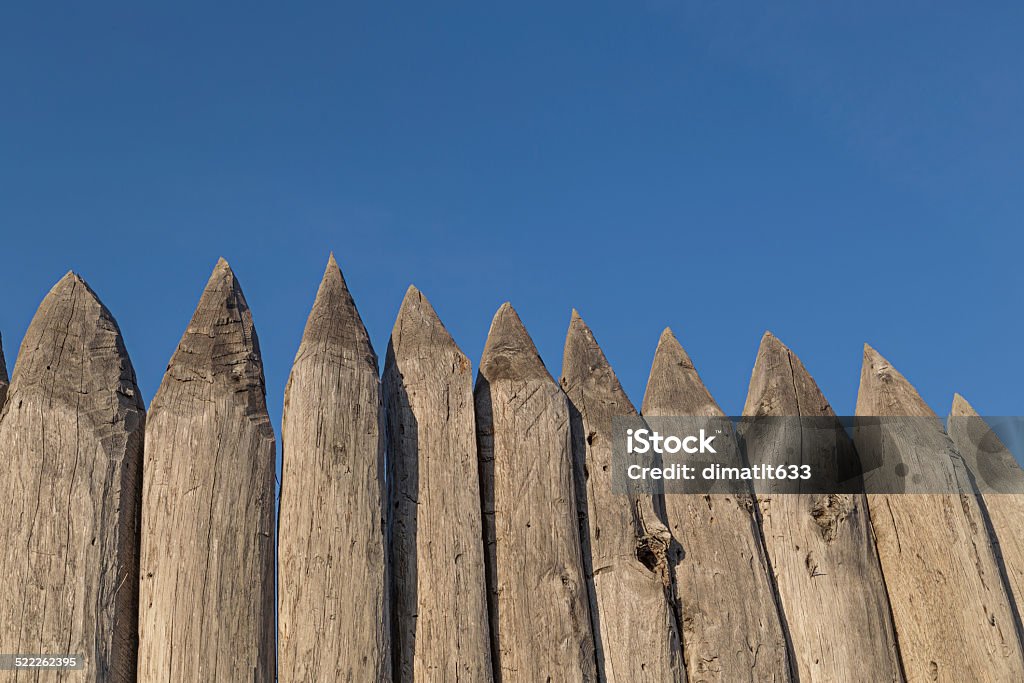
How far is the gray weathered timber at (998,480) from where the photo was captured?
21.5ft

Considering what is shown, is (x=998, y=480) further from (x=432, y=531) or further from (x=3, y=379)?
(x=3, y=379)

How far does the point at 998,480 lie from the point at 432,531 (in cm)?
367

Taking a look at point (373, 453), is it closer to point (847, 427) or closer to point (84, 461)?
point (84, 461)

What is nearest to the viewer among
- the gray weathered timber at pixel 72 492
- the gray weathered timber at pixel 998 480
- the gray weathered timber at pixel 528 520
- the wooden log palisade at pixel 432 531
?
the gray weathered timber at pixel 72 492

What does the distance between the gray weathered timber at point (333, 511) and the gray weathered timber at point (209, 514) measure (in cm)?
12

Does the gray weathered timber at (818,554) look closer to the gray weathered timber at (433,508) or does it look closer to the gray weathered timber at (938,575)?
the gray weathered timber at (938,575)

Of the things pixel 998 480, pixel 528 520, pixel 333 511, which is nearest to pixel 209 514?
pixel 333 511

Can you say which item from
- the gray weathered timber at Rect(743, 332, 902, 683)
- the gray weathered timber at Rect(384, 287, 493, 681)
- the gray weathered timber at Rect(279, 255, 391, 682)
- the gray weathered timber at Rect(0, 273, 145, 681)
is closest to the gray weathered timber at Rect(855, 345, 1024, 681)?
the gray weathered timber at Rect(743, 332, 902, 683)

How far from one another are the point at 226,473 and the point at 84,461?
0.66 meters

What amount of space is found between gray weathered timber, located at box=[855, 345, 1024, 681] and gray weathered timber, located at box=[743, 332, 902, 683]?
0.11 metres

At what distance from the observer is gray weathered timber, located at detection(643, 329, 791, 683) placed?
5.66m

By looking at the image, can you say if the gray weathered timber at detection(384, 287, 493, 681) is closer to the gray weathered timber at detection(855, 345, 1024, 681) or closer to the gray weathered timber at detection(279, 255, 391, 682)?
the gray weathered timber at detection(279, 255, 391, 682)
